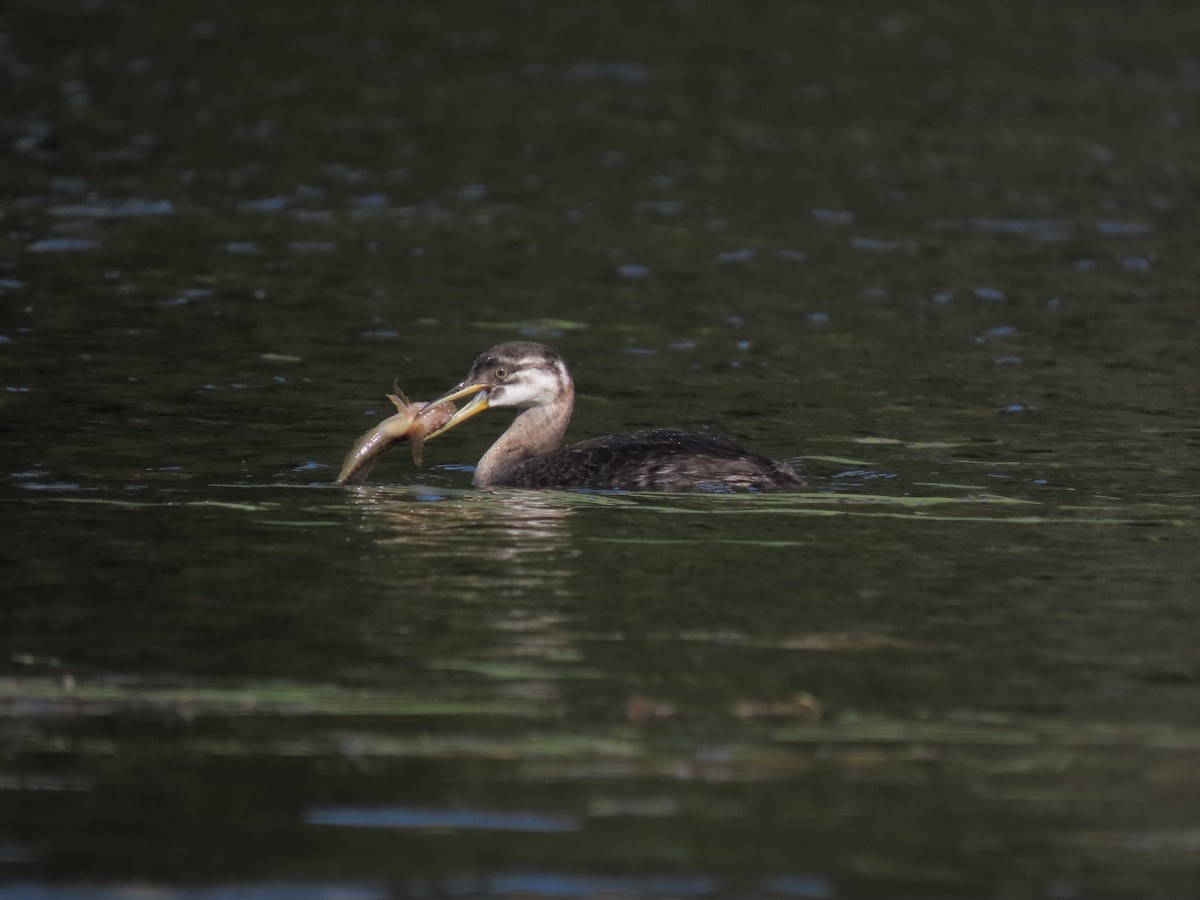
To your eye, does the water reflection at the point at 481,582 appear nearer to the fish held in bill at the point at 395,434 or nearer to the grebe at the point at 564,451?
the fish held in bill at the point at 395,434

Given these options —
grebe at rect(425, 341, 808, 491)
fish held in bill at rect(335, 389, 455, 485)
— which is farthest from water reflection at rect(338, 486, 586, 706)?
grebe at rect(425, 341, 808, 491)

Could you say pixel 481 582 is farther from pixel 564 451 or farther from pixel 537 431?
pixel 537 431

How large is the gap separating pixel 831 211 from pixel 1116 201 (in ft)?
11.2

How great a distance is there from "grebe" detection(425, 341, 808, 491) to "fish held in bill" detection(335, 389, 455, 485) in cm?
7

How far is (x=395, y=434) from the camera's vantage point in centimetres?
1374

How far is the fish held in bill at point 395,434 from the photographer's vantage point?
13508 millimetres

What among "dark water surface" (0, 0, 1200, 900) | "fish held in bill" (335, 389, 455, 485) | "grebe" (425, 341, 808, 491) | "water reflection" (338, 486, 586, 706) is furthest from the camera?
"fish held in bill" (335, 389, 455, 485)

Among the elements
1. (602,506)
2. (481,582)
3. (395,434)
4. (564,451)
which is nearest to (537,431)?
(564,451)

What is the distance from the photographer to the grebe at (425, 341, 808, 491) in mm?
13234

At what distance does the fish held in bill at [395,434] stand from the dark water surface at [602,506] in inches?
7.6

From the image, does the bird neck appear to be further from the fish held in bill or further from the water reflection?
the water reflection

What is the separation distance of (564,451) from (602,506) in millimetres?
1189

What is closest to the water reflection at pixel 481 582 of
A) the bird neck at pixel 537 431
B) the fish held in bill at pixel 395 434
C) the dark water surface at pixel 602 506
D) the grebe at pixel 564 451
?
the dark water surface at pixel 602 506

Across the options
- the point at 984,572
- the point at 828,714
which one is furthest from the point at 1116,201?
the point at 828,714
